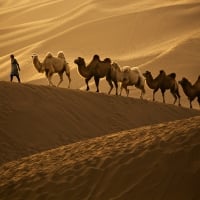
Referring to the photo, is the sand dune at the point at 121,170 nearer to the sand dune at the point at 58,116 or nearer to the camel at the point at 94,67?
the sand dune at the point at 58,116

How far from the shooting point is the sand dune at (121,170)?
8836 mm

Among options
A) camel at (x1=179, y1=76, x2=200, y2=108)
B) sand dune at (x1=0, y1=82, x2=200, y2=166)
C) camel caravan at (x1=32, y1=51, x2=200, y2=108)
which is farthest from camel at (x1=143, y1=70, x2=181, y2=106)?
sand dune at (x1=0, y1=82, x2=200, y2=166)

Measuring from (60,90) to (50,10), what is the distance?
2033 inches

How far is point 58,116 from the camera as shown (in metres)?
17.5

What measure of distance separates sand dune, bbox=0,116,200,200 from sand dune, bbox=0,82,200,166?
3925 mm

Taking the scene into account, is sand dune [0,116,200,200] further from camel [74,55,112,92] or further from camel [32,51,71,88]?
camel [32,51,71,88]

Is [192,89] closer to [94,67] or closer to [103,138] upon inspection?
[94,67]

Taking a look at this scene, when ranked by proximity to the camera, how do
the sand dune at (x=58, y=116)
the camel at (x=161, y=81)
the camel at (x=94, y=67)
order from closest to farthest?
the sand dune at (x=58, y=116) < the camel at (x=94, y=67) < the camel at (x=161, y=81)

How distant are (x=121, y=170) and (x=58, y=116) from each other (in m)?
8.01

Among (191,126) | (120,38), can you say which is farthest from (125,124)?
(120,38)

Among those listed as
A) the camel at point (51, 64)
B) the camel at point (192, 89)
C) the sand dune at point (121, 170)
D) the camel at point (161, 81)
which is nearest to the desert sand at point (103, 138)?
the sand dune at point (121, 170)

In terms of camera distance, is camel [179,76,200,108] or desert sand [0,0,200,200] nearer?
desert sand [0,0,200,200]

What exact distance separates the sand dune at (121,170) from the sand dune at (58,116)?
3.93 metres

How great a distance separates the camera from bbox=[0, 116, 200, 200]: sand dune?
8.84 meters
